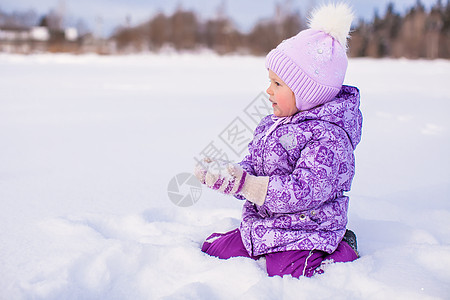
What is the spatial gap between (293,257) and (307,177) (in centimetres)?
30

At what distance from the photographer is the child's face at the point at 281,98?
1545mm

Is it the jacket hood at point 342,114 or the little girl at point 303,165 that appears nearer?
the little girl at point 303,165

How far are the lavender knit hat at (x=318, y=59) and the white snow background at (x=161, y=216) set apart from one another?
624mm

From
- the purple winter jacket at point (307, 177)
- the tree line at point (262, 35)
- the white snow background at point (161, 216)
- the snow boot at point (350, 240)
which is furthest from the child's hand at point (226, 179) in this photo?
the tree line at point (262, 35)

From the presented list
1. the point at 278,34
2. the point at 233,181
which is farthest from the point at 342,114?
the point at 278,34

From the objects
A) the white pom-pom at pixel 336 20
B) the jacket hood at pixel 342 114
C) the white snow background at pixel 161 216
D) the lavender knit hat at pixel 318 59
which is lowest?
the white snow background at pixel 161 216

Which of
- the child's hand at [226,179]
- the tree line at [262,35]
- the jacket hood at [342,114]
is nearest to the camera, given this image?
the child's hand at [226,179]

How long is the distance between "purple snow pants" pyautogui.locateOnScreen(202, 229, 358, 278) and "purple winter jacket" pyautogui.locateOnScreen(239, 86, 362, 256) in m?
0.02

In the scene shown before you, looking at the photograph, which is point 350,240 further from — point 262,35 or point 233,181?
point 262,35

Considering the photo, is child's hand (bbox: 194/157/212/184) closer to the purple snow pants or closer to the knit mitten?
the knit mitten

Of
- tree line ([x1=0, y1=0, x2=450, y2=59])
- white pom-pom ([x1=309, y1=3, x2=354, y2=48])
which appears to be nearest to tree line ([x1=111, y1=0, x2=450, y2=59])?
tree line ([x1=0, y1=0, x2=450, y2=59])

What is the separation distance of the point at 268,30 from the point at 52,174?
30.1m

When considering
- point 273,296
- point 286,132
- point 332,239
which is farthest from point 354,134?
point 273,296

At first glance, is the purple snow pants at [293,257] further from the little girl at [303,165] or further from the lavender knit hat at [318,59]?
the lavender knit hat at [318,59]
